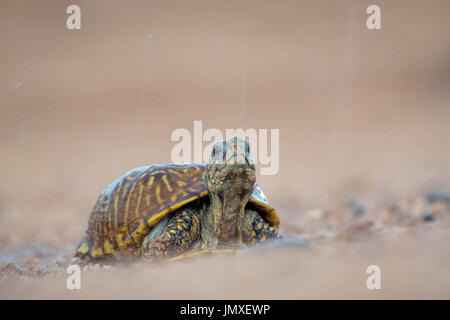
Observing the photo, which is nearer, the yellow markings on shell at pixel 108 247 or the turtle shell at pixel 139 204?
the turtle shell at pixel 139 204

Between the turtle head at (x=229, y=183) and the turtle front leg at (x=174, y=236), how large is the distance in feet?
0.67

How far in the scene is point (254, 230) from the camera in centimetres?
409

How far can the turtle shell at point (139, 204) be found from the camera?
3.97 meters

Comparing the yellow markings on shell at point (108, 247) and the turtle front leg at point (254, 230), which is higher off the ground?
the turtle front leg at point (254, 230)

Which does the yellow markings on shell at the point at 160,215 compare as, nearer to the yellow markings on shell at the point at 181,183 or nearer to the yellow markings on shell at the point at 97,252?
the yellow markings on shell at the point at 181,183

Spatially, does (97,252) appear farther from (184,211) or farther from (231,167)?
(231,167)

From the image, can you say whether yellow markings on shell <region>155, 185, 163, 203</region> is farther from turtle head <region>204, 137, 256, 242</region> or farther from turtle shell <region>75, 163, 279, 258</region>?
turtle head <region>204, 137, 256, 242</region>

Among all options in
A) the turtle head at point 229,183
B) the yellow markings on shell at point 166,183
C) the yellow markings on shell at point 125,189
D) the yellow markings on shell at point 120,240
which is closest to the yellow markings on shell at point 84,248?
the yellow markings on shell at point 120,240

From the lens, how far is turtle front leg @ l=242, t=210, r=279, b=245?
13.4 feet

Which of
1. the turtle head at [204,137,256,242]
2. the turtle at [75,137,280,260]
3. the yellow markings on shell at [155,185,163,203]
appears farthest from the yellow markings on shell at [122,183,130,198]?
the turtle head at [204,137,256,242]

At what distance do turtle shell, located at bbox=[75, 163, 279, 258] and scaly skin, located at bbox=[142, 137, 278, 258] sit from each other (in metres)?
0.12

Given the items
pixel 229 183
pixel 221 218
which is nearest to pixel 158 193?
pixel 221 218

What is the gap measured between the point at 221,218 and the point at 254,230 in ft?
1.39
